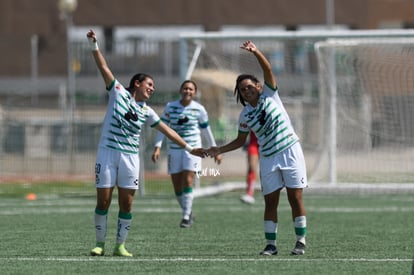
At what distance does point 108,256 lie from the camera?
1273 cm

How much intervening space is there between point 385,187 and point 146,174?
10.5 meters

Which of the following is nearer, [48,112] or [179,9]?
[48,112]

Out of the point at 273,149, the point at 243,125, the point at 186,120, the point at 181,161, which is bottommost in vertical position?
the point at 181,161

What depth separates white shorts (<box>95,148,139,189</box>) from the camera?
41.6 ft

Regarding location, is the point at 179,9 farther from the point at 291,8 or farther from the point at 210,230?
the point at 210,230

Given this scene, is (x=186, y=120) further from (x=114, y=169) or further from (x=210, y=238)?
(x=114, y=169)

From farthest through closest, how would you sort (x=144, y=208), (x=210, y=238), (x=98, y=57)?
(x=144, y=208) < (x=210, y=238) < (x=98, y=57)

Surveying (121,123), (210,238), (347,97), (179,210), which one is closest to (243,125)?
(121,123)

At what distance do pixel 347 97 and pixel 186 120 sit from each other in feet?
31.5

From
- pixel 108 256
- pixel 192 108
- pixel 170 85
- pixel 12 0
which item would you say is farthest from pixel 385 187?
pixel 12 0

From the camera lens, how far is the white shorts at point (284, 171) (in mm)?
12836

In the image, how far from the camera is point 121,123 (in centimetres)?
1278

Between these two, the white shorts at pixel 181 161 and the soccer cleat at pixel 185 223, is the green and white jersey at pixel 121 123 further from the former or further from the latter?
the white shorts at pixel 181 161

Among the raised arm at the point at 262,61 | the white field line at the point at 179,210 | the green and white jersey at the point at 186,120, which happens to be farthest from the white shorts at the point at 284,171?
the white field line at the point at 179,210
